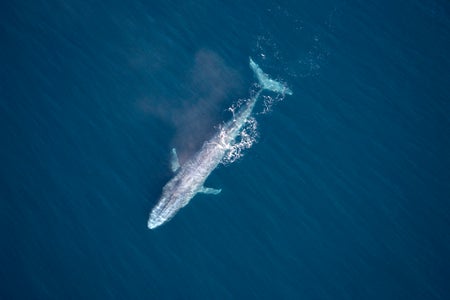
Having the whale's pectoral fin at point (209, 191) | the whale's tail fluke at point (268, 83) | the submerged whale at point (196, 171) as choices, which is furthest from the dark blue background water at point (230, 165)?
the submerged whale at point (196, 171)

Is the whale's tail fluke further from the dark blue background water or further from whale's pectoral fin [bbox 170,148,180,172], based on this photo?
whale's pectoral fin [bbox 170,148,180,172]

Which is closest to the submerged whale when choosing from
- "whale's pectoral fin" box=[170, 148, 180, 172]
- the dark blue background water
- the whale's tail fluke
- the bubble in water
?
"whale's pectoral fin" box=[170, 148, 180, 172]

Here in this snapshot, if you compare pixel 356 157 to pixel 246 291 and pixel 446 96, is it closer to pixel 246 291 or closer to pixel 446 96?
pixel 446 96

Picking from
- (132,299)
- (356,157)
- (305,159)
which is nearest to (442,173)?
(356,157)

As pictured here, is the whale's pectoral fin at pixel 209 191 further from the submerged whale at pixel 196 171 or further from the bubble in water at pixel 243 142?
the bubble in water at pixel 243 142

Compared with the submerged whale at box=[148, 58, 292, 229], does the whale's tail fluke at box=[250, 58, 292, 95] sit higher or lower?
higher

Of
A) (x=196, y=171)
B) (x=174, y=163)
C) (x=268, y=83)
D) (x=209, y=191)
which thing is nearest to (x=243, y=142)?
(x=196, y=171)
